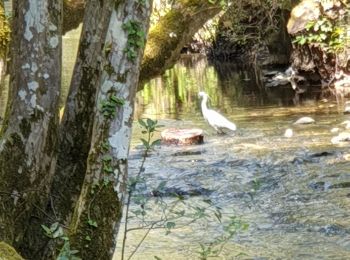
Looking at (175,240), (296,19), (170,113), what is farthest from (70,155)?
(296,19)

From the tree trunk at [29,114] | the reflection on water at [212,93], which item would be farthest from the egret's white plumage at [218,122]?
the tree trunk at [29,114]

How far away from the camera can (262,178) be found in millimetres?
9219

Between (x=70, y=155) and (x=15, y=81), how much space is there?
476mm

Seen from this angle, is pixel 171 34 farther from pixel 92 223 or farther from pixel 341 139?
pixel 341 139

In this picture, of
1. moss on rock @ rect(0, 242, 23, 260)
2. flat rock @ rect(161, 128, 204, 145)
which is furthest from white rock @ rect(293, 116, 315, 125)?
moss on rock @ rect(0, 242, 23, 260)

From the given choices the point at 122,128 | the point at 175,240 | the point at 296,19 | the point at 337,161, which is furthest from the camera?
the point at 296,19

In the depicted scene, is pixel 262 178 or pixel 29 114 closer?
pixel 29 114

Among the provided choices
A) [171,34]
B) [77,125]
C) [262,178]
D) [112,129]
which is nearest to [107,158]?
[112,129]

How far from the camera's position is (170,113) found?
52.0 feet

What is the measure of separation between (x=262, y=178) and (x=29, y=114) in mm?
6412

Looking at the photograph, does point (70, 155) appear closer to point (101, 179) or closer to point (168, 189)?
point (101, 179)

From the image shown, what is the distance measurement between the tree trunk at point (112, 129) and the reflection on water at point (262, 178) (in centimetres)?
104

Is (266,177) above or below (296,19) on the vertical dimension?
below

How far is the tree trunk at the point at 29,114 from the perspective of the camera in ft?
10.1
